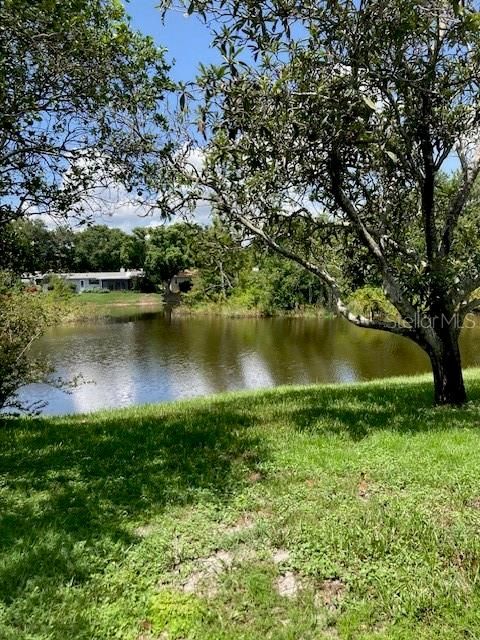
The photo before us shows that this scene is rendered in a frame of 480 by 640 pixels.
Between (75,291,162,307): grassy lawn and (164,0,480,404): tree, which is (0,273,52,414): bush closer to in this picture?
(164,0,480,404): tree

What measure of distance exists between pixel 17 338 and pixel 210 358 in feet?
51.3

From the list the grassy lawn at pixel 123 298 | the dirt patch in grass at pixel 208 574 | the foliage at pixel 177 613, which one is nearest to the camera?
the foliage at pixel 177 613

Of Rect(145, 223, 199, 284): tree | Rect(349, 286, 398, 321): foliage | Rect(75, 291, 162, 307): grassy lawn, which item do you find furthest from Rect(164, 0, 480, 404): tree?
Rect(75, 291, 162, 307): grassy lawn

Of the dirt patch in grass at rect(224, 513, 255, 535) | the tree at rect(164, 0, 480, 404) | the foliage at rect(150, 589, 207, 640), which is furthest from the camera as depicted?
the tree at rect(164, 0, 480, 404)

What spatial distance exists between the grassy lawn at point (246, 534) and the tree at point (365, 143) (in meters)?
1.93

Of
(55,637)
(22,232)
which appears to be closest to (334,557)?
(55,637)

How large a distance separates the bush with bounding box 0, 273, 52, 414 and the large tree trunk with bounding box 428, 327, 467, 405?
625cm

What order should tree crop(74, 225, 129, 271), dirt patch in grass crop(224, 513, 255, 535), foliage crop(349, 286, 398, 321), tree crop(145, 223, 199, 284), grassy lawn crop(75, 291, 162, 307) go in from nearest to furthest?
dirt patch in grass crop(224, 513, 255, 535)
foliage crop(349, 286, 398, 321)
tree crop(145, 223, 199, 284)
grassy lawn crop(75, 291, 162, 307)
tree crop(74, 225, 129, 271)

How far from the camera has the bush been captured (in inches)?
321

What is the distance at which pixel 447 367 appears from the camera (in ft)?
22.6

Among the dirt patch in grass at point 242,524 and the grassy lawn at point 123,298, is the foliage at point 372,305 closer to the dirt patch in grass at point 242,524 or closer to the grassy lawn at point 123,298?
the dirt patch in grass at point 242,524

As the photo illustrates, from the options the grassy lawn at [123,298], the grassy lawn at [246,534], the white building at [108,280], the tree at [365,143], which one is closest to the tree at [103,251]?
the white building at [108,280]

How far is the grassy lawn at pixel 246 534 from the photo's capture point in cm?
266

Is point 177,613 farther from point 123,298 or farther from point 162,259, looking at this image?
point 123,298
